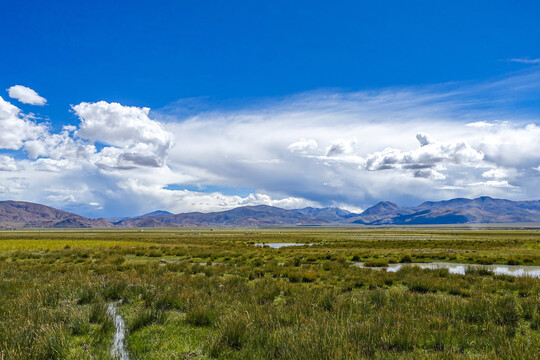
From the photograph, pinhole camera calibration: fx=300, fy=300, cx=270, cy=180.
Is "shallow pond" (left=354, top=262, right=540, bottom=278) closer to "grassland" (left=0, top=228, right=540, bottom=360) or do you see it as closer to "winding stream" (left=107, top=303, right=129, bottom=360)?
"grassland" (left=0, top=228, right=540, bottom=360)

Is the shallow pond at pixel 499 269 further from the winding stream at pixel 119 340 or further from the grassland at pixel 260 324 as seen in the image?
the winding stream at pixel 119 340

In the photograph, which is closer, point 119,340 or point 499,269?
point 119,340

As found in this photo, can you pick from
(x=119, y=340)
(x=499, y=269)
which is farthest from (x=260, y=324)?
(x=499, y=269)

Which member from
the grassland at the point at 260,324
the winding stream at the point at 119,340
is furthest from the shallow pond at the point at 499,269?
the winding stream at the point at 119,340

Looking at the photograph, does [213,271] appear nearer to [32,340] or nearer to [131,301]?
[131,301]

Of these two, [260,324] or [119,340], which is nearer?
[119,340]

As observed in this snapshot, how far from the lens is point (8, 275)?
15078 mm

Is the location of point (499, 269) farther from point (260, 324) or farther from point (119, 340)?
point (119, 340)

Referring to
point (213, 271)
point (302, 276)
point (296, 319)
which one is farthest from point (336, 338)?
point (213, 271)

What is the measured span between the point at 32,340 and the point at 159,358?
2.45 meters

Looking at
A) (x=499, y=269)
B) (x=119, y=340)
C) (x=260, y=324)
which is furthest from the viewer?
(x=499, y=269)

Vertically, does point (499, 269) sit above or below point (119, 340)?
below

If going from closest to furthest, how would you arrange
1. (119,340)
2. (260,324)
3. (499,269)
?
1. (119,340)
2. (260,324)
3. (499,269)

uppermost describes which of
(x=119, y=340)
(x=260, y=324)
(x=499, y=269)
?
(x=260, y=324)
